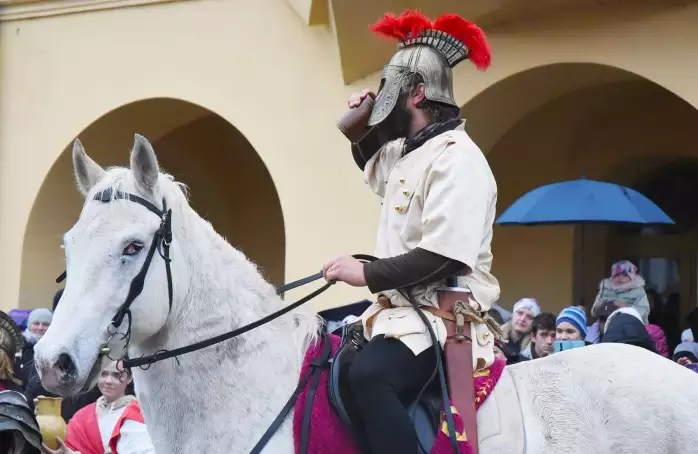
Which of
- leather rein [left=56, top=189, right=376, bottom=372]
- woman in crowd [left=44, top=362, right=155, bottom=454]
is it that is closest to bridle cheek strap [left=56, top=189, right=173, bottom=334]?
leather rein [left=56, top=189, right=376, bottom=372]

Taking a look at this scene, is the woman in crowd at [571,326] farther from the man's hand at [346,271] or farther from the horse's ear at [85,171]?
the horse's ear at [85,171]

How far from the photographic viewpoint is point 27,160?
10219 mm

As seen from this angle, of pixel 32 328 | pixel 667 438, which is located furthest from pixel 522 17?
pixel 667 438

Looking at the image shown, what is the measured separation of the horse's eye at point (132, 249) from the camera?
3.25 m

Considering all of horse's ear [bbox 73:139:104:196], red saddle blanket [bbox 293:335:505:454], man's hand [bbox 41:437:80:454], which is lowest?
man's hand [bbox 41:437:80:454]

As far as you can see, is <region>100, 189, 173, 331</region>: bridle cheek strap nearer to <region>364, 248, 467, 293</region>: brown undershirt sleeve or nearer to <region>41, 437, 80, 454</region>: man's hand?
<region>364, 248, 467, 293</region>: brown undershirt sleeve

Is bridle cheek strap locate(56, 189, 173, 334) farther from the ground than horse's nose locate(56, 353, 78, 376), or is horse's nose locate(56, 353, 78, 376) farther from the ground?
bridle cheek strap locate(56, 189, 173, 334)

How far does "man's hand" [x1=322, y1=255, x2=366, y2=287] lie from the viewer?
135 inches

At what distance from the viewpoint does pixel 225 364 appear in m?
3.44

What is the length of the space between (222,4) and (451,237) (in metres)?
6.53

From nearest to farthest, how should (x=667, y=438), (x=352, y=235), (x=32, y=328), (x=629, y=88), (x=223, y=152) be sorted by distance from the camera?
(x=667, y=438)
(x=32, y=328)
(x=352, y=235)
(x=629, y=88)
(x=223, y=152)

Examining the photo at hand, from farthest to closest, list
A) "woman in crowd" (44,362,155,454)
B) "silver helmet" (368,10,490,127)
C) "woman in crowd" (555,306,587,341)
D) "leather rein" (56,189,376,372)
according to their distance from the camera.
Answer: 1. "woman in crowd" (555,306,587,341)
2. "woman in crowd" (44,362,155,454)
3. "silver helmet" (368,10,490,127)
4. "leather rein" (56,189,376,372)

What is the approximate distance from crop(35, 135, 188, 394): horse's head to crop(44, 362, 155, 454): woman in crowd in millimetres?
1682

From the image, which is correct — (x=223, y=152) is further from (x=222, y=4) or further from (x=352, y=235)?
(x=352, y=235)
